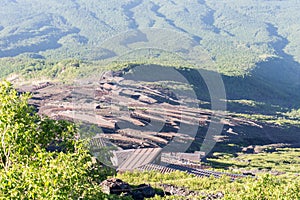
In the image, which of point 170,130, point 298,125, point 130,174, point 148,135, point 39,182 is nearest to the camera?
point 39,182

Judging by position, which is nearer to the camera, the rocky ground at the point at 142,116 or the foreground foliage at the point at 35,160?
the foreground foliage at the point at 35,160

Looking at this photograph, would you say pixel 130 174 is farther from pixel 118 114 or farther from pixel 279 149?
pixel 279 149

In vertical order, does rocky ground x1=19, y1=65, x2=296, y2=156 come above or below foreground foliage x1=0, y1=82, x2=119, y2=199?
below

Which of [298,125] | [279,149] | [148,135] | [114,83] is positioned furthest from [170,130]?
[298,125]

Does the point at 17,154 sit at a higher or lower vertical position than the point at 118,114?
higher

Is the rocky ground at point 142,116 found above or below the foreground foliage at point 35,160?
below

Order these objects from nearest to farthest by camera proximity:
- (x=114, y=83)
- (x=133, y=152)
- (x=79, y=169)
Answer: (x=79, y=169) < (x=133, y=152) < (x=114, y=83)

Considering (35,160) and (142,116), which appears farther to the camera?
(142,116)

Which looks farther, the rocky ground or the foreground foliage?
the rocky ground

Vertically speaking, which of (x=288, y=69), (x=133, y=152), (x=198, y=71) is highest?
(x=133, y=152)

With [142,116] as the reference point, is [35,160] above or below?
above

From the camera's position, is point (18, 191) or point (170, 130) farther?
point (170, 130)
